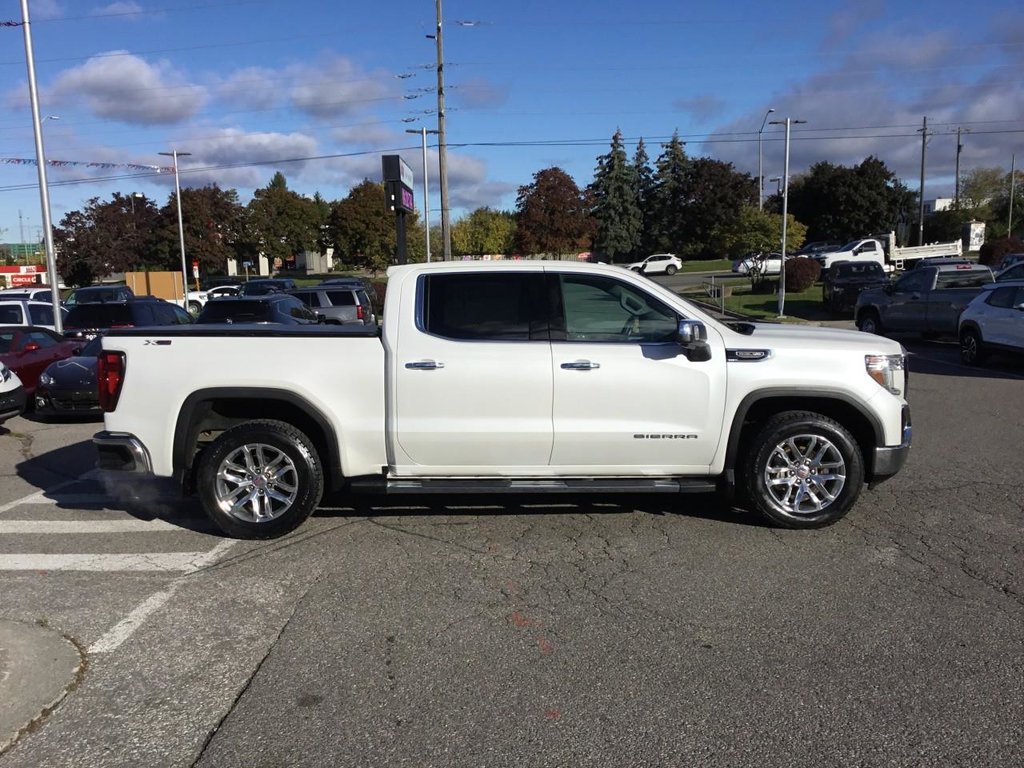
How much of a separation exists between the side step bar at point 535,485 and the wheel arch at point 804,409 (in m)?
0.38

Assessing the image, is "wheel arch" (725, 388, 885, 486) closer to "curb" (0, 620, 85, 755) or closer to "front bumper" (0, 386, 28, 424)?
"curb" (0, 620, 85, 755)

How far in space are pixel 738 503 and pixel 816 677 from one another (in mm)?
2647

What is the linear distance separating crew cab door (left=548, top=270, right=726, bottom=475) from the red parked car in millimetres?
10156

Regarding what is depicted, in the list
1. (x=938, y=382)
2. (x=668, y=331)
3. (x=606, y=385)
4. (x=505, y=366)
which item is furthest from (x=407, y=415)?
(x=938, y=382)

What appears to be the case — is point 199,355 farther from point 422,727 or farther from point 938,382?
point 938,382

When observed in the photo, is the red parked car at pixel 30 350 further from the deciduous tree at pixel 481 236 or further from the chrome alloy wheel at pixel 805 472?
the deciduous tree at pixel 481 236

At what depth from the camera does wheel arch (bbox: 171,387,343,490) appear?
5.53 meters

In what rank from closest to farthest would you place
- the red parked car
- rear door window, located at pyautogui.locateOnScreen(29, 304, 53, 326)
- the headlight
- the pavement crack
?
1. the pavement crack
2. the headlight
3. the red parked car
4. rear door window, located at pyautogui.locateOnScreen(29, 304, 53, 326)

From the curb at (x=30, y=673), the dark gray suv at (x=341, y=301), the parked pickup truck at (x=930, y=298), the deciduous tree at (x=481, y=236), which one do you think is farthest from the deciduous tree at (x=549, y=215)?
the curb at (x=30, y=673)

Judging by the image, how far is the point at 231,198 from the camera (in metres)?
69.1

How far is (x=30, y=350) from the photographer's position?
1270 cm

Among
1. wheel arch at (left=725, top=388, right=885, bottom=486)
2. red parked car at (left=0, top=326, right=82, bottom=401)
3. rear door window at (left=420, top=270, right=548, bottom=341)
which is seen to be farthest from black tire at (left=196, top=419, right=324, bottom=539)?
red parked car at (left=0, top=326, right=82, bottom=401)

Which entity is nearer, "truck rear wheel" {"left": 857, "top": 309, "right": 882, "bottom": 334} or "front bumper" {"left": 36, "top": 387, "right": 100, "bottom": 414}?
"front bumper" {"left": 36, "top": 387, "right": 100, "bottom": 414}

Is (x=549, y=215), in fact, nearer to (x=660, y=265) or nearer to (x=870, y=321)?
(x=660, y=265)
